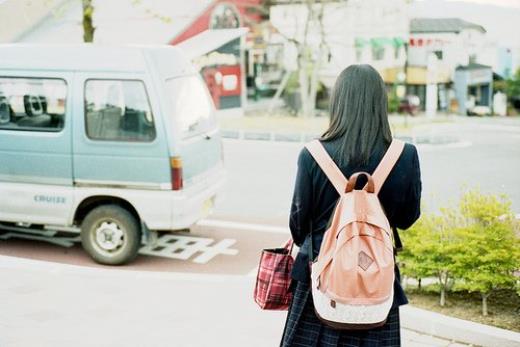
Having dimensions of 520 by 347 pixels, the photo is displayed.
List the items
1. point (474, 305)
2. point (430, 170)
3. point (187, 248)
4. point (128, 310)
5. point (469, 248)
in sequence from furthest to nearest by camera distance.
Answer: point (430, 170), point (187, 248), point (128, 310), point (474, 305), point (469, 248)

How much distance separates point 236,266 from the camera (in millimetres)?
7070

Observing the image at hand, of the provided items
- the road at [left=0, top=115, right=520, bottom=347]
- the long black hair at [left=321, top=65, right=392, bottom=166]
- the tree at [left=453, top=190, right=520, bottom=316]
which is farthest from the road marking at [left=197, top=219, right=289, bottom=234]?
the long black hair at [left=321, top=65, right=392, bottom=166]

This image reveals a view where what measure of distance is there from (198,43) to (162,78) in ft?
68.9

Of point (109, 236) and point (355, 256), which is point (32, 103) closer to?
point (109, 236)

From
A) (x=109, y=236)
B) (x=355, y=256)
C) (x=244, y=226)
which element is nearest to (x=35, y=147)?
(x=109, y=236)

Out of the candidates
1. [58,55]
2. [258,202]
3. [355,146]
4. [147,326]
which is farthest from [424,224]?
[258,202]

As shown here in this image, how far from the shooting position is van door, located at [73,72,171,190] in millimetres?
6629

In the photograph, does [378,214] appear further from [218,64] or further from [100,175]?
[218,64]

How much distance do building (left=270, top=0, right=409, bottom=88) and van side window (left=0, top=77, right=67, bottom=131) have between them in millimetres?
20828

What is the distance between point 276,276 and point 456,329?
80.9 inches

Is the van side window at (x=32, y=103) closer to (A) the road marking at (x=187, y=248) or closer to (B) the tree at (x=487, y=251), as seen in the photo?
(A) the road marking at (x=187, y=248)

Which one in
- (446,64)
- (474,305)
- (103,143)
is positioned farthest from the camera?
(446,64)

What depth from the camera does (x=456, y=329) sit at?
4.51 m

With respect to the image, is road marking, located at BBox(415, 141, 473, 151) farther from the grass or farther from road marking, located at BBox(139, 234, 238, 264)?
the grass
